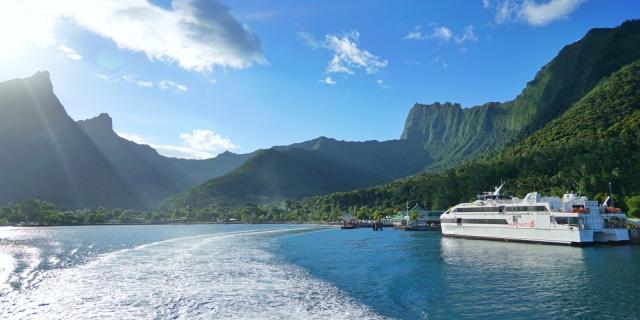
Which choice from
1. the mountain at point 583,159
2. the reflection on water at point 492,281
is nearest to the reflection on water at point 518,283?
the reflection on water at point 492,281

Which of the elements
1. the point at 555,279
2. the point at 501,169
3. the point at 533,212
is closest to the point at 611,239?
the point at 533,212

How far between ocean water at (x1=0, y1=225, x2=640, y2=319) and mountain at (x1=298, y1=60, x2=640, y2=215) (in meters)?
59.5

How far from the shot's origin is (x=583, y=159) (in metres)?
131

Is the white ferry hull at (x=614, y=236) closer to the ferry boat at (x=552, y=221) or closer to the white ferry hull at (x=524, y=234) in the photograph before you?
the ferry boat at (x=552, y=221)

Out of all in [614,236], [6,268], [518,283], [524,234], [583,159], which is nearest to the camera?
[518,283]

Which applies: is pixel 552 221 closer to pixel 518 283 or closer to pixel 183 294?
pixel 518 283

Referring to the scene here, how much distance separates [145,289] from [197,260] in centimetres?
1995

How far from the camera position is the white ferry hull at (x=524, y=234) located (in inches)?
2726

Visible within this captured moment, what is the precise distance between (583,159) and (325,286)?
119 metres

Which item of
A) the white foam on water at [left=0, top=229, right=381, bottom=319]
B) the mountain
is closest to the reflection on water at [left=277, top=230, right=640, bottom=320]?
the white foam on water at [left=0, top=229, right=381, bottom=319]

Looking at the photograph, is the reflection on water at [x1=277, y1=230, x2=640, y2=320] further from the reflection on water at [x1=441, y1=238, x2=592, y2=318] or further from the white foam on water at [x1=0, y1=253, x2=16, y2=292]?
the white foam on water at [x1=0, y1=253, x2=16, y2=292]

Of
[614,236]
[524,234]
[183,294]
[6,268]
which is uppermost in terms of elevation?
[524,234]

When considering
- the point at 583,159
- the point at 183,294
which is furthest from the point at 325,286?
the point at 583,159

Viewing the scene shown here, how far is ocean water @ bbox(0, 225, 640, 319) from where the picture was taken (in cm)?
3008
